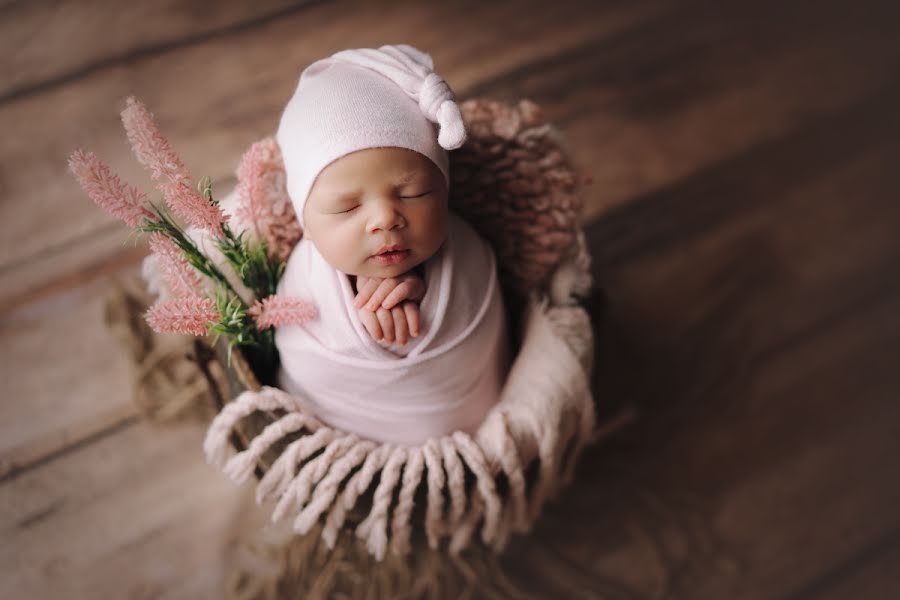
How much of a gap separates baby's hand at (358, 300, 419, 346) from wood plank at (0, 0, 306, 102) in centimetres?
79

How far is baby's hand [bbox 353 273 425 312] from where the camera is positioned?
71 cm

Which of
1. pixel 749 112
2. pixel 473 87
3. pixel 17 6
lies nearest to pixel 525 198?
pixel 473 87

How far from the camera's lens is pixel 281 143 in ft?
2.30

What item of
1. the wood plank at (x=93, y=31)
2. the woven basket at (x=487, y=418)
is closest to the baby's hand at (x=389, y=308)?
the woven basket at (x=487, y=418)

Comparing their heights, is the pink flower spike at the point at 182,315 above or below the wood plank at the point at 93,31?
below

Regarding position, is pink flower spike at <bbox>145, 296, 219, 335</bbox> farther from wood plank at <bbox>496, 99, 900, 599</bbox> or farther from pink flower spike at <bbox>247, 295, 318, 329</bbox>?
wood plank at <bbox>496, 99, 900, 599</bbox>

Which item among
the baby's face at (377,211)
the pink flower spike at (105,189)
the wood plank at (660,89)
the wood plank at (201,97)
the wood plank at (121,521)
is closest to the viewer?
the pink flower spike at (105,189)

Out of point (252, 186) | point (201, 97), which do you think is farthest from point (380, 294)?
point (201, 97)

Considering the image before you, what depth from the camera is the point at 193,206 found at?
0.62m

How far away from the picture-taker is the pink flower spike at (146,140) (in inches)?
22.2

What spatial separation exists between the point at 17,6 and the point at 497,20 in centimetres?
80

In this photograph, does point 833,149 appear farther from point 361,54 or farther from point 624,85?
point 361,54

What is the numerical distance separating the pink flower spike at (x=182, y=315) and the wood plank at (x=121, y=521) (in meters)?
0.45

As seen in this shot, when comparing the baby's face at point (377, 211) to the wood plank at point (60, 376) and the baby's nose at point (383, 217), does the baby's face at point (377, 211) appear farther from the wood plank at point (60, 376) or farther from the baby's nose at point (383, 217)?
the wood plank at point (60, 376)
